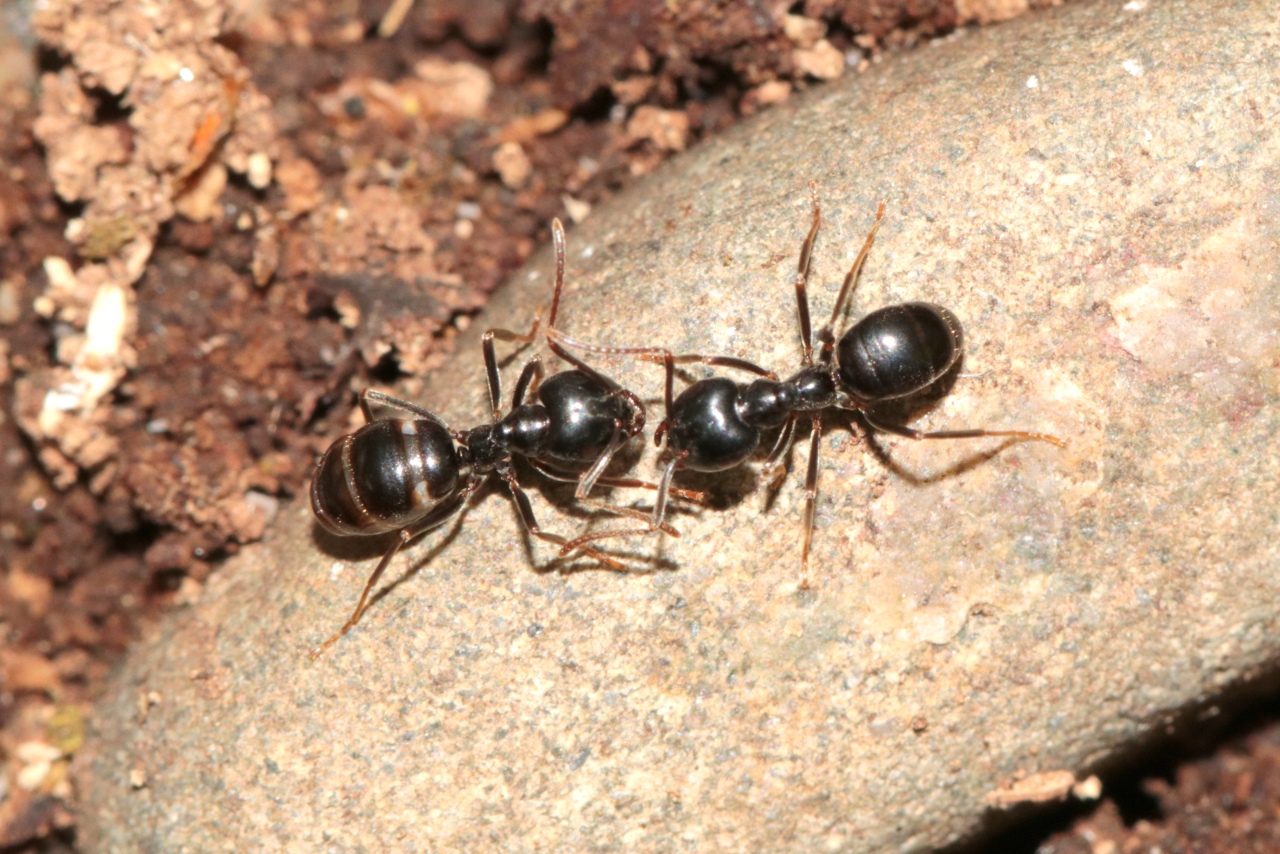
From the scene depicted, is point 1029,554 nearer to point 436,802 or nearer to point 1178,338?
point 1178,338

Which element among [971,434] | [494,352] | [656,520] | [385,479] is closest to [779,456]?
[656,520]

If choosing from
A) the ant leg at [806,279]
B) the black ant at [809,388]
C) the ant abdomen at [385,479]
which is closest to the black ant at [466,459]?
the ant abdomen at [385,479]

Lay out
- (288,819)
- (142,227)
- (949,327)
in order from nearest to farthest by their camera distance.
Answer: (949,327), (288,819), (142,227)

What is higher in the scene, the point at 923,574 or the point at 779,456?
the point at 779,456

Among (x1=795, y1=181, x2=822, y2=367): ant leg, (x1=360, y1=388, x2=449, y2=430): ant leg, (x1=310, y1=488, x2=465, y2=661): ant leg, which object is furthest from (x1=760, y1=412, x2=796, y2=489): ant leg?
(x1=360, y1=388, x2=449, y2=430): ant leg

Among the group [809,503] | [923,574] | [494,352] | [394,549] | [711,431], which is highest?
[494,352]

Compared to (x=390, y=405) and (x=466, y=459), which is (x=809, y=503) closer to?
(x=466, y=459)

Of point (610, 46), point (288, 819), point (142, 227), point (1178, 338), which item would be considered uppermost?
point (142, 227)

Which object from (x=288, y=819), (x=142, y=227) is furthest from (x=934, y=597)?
(x=142, y=227)
